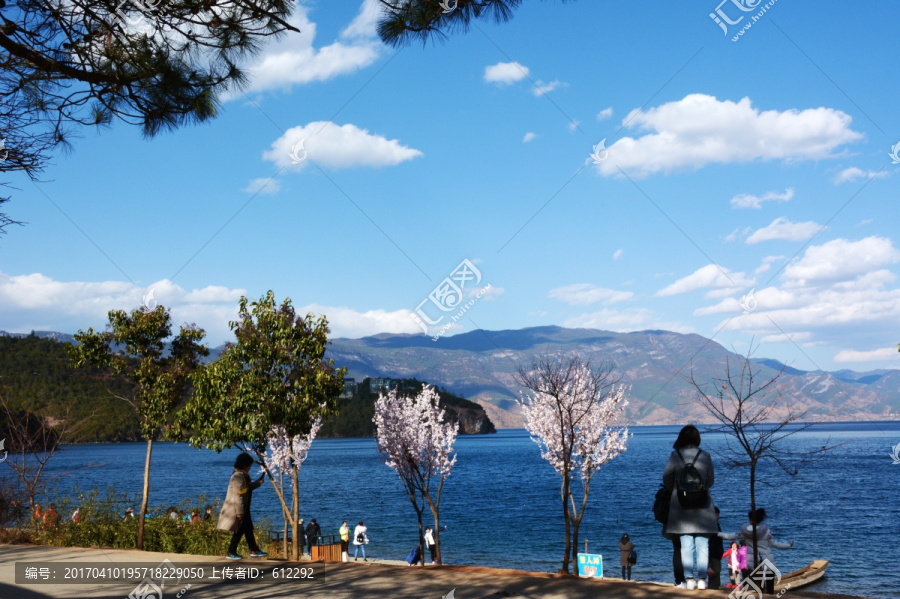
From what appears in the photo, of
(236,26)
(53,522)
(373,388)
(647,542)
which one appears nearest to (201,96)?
(236,26)

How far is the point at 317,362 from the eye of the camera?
48.2 feet

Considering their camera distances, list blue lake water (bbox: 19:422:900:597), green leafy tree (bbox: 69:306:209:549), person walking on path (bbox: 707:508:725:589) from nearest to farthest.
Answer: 1. person walking on path (bbox: 707:508:725:589)
2. green leafy tree (bbox: 69:306:209:549)
3. blue lake water (bbox: 19:422:900:597)

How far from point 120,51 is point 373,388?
547 feet

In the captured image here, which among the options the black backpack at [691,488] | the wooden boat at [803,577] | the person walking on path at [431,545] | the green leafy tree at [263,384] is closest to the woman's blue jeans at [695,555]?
the black backpack at [691,488]

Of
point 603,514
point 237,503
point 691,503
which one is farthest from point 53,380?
point 691,503

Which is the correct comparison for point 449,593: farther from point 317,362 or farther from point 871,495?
point 871,495

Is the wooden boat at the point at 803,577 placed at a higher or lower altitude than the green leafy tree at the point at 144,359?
lower

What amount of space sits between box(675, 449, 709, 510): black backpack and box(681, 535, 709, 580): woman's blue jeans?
40 centimetres

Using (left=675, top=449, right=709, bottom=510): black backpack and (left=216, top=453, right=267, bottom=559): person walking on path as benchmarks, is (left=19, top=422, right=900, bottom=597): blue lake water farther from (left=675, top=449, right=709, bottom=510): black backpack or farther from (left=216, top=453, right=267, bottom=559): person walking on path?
(left=675, top=449, right=709, bottom=510): black backpack

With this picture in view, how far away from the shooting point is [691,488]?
23.7 ft

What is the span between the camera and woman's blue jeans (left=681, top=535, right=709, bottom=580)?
7.34 m

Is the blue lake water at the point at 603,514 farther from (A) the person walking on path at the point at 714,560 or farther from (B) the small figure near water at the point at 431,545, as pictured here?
(A) the person walking on path at the point at 714,560

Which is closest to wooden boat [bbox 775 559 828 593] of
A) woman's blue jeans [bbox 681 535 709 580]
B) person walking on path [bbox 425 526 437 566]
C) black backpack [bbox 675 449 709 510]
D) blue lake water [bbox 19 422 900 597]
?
blue lake water [bbox 19 422 900 597]

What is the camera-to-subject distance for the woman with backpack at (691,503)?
7.23 meters
